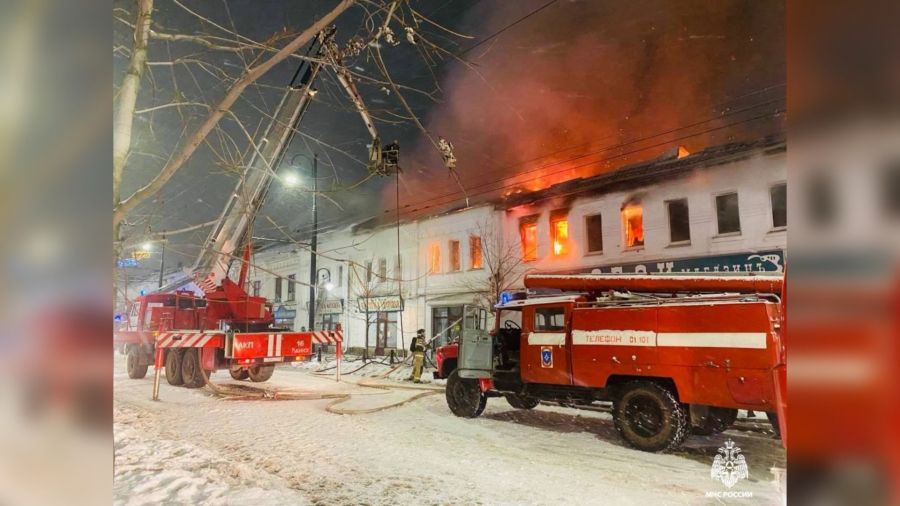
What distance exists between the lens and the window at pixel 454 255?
11.8 meters

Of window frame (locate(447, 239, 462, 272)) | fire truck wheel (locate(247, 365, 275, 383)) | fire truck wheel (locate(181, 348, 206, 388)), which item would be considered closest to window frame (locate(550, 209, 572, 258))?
window frame (locate(447, 239, 462, 272))

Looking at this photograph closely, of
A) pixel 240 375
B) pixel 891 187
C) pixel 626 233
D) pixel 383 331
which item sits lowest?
pixel 240 375

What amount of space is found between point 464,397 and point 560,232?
3.27 m

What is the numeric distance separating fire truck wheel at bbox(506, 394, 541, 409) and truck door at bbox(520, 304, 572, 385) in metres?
0.61

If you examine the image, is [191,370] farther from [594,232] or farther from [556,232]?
[594,232]

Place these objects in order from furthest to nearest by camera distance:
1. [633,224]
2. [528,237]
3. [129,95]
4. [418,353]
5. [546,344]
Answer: [418,353] → [528,237] → [546,344] → [633,224] → [129,95]

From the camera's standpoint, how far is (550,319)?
23.1 ft

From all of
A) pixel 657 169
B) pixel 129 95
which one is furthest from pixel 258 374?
pixel 129 95

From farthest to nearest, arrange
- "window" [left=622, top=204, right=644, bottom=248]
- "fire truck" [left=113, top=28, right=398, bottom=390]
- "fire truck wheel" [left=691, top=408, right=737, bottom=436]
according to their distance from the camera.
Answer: "fire truck" [left=113, top=28, right=398, bottom=390] < "window" [left=622, top=204, right=644, bottom=248] < "fire truck wheel" [left=691, top=408, right=737, bottom=436]

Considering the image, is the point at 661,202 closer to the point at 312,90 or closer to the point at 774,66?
the point at 774,66

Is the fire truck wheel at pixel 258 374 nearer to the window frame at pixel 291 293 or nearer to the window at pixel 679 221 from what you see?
the window frame at pixel 291 293

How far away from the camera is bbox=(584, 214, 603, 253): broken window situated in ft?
23.1

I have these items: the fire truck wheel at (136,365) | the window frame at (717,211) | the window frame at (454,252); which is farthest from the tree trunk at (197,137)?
the fire truck wheel at (136,365)

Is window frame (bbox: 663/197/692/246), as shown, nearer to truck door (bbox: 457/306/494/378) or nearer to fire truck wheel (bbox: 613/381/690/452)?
fire truck wheel (bbox: 613/381/690/452)
